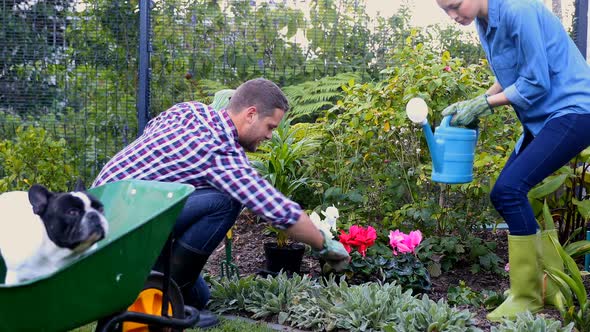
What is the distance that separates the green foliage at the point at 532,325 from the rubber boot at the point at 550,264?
1.02ft

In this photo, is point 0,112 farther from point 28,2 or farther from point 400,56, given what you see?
point 400,56

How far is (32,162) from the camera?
5.64 meters

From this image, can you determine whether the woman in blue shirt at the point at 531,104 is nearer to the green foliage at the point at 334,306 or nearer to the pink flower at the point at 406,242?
the green foliage at the point at 334,306

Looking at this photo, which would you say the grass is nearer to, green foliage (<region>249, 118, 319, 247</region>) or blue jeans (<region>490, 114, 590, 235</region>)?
green foliage (<region>249, 118, 319, 247</region>)

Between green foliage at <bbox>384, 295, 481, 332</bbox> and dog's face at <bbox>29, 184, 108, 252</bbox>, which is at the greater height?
dog's face at <bbox>29, 184, 108, 252</bbox>

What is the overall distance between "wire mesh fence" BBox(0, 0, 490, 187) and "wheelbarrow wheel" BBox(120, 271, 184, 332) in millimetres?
3273

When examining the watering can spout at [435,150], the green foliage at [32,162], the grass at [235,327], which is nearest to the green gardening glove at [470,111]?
the watering can spout at [435,150]

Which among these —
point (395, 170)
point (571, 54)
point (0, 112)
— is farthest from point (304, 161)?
point (0, 112)

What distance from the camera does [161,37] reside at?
19.7 feet

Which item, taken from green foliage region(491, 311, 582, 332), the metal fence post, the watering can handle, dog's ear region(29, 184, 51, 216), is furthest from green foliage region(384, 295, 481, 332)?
the metal fence post

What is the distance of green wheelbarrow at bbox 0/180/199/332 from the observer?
2139 millimetres

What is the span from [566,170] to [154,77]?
332 centimetres

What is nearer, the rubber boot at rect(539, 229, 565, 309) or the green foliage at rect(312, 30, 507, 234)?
the rubber boot at rect(539, 229, 565, 309)

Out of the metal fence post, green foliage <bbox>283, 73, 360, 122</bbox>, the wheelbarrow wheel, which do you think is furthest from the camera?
the metal fence post
